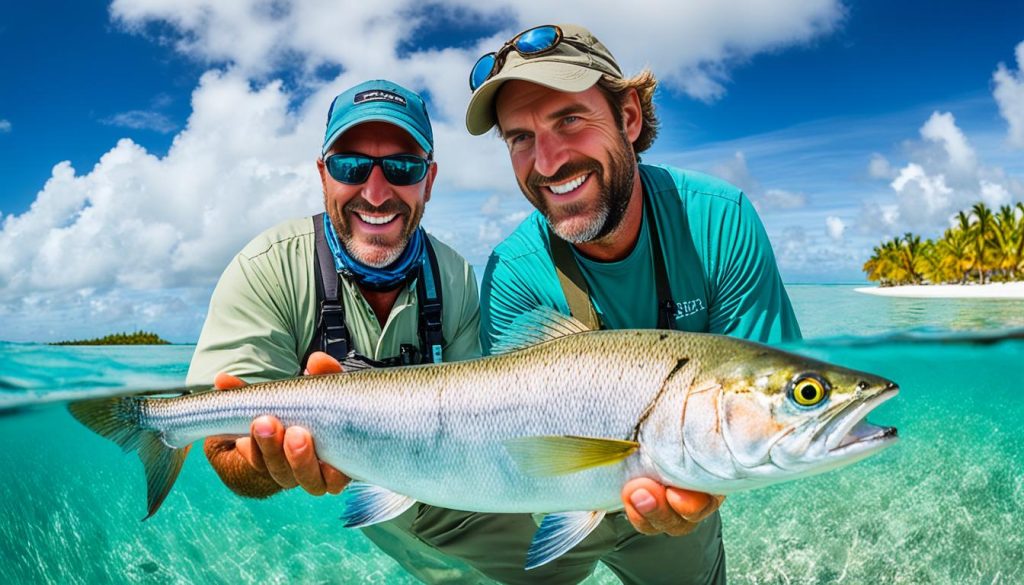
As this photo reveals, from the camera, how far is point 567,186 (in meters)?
3.90

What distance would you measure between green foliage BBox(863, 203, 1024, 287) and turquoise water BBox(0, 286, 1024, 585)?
147 feet

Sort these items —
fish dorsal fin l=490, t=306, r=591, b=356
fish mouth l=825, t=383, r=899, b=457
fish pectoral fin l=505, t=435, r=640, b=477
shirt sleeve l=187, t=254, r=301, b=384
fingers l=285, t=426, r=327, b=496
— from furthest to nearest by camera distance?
shirt sleeve l=187, t=254, r=301, b=384 < fingers l=285, t=426, r=327, b=496 < fish dorsal fin l=490, t=306, r=591, b=356 < fish pectoral fin l=505, t=435, r=640, b=477 < fish mouth l=825, t=383, r=899, b=457

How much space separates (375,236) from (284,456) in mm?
1691

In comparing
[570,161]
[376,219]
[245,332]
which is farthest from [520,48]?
[245,332]

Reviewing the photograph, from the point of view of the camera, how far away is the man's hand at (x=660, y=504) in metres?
2.40

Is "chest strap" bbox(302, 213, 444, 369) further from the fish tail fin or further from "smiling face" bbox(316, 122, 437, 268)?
the fish tail fin

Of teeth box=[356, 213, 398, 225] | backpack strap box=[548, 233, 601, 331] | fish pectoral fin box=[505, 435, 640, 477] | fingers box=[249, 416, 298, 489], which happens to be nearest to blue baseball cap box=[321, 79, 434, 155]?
teeth box=[356, 213, 398, 225]

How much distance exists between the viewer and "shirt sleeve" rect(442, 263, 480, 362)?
4602mm

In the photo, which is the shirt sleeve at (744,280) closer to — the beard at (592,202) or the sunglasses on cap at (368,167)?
the beard at (592,202)

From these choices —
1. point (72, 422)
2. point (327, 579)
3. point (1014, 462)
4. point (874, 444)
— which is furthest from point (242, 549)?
point (1014, 462)

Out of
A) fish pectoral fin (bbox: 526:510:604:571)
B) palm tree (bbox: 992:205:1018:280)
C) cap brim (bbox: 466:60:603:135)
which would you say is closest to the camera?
fish pectoral fin (bbox: 526:510:604:571)

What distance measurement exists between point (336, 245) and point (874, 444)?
319 cm

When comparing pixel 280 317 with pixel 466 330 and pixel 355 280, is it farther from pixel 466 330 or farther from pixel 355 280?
pixel 466 330

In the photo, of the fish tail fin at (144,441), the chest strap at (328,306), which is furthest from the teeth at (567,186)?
the fish tail fin at (144,441)
